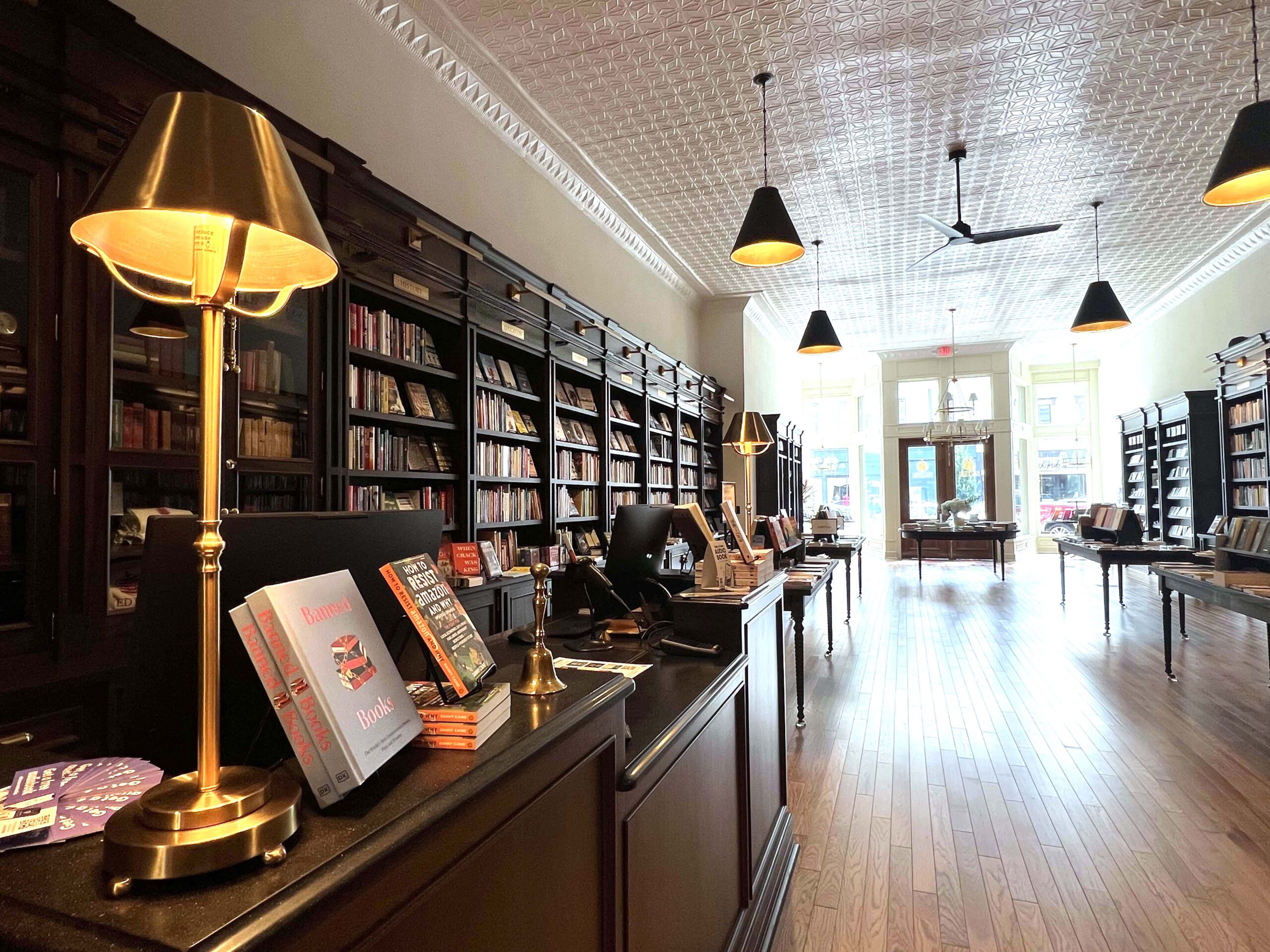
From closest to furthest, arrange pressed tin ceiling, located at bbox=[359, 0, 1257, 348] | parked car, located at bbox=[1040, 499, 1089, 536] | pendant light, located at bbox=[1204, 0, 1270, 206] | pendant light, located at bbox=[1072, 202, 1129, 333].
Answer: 1. pendant light, located at bbox=[1204, 0, 1270, 206]
2. pressed tin ceiling, located at bbox=[359, 0, 1257, 348]
3. pendant light, located at bbox=[1072, 202, 1129, 333]
4. parked car, located at bbox=[1040, 499, 1089, 536]

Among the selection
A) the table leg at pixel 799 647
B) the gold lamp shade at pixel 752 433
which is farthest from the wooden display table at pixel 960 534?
the table leg at pixel 799 647

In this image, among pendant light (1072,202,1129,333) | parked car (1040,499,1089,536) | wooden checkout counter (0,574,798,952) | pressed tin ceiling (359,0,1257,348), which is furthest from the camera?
parked car (1040,499,1089,536)

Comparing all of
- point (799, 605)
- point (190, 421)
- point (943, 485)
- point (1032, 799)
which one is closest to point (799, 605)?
point (799, 605)

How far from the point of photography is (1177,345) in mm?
10594

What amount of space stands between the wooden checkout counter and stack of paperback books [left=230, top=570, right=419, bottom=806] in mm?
49

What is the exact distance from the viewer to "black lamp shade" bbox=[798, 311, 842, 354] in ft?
22.7

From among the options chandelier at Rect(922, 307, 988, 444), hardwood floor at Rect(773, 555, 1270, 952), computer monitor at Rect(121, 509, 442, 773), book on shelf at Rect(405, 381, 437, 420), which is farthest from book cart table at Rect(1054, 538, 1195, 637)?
computer monitor at Rect(121, 509, 442, 773)

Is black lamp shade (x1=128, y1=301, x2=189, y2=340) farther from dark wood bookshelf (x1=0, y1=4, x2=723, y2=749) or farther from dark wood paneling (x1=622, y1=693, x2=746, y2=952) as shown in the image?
dark wood paneling (x1=622, y1=693, x2=746, y2=952)

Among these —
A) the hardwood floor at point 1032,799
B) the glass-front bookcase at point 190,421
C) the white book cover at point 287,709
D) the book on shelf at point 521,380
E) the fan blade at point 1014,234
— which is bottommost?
the hardwood floor at point 1032,799

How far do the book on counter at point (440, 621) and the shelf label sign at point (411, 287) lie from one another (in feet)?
9.04

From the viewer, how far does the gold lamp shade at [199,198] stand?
77 centimetres

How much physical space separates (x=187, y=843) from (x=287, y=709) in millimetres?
174

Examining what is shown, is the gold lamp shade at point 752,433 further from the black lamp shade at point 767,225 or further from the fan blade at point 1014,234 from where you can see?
the fan blade at point 1014,234

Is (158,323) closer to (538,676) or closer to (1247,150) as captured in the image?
(538,676)
